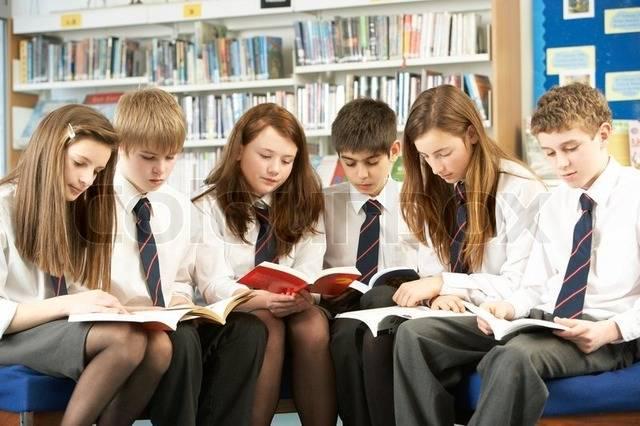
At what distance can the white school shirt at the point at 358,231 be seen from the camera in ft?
9.16

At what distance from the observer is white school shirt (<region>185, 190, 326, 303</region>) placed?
8.68 ft

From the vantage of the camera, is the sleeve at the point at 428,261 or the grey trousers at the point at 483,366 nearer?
the grey trousers at the point at 483,366

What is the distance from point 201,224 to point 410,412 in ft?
2.91

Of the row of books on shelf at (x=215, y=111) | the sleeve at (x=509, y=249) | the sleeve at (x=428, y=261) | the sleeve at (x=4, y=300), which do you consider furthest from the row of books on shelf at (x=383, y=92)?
the sleeve at (x=4, y=300)

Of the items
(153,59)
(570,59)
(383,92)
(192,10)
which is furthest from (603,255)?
(153,59)

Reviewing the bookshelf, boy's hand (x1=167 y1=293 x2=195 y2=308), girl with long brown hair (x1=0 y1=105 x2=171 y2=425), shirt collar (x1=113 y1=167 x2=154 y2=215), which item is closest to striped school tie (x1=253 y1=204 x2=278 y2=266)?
boy's hand (x1=167 y1=293 x2=195 y2=308)

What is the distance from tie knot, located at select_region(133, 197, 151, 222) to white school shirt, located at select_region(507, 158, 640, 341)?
0.98 meters

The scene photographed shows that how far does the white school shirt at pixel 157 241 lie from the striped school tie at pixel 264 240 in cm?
19

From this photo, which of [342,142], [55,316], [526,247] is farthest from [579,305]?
[55,316]

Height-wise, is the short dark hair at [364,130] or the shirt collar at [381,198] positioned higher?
the short dark hair at [364,130]

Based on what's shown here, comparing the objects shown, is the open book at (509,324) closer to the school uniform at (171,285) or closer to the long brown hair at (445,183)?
the long brown hair at (445,183)

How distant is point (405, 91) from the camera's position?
14.8ft

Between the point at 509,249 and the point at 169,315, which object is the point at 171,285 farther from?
the point at 509,249

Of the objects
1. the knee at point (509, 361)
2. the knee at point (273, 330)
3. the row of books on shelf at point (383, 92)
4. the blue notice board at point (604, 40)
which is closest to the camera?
the knee at point (509, 361)
